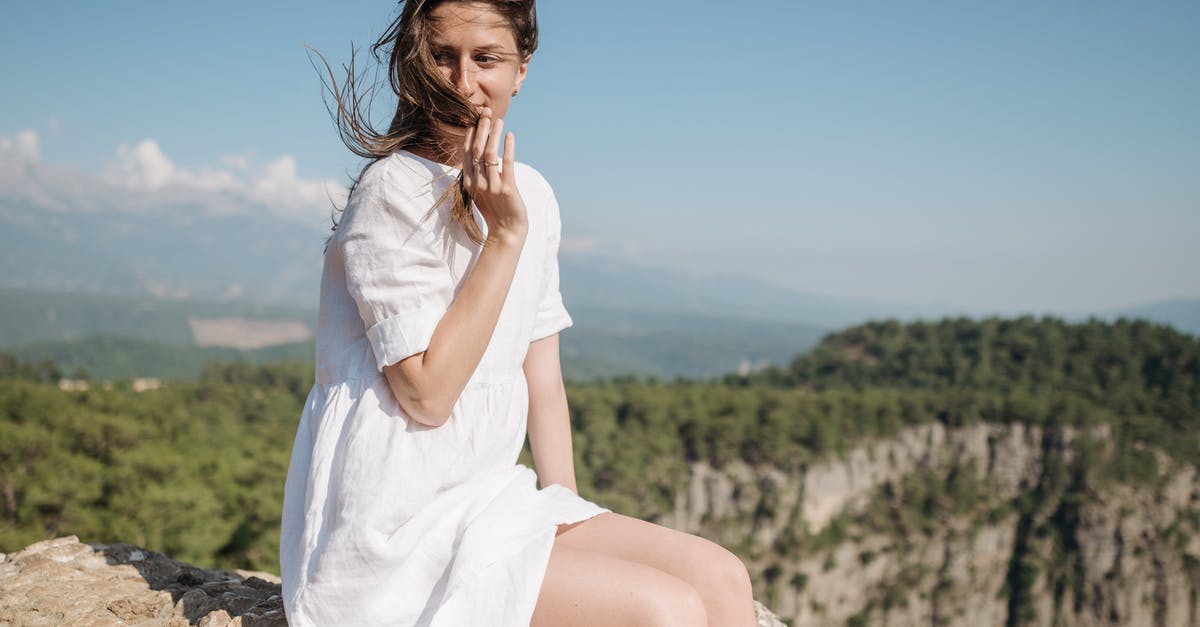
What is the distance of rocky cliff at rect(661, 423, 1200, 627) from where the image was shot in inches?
1597

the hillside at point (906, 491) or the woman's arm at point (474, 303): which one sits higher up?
the woman's arm at point (474, 303)

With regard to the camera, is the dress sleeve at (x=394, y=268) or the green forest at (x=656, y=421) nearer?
the dress sleeve at (x=394, y=268)

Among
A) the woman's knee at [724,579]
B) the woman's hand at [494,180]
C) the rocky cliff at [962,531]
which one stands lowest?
the rocky cliff at [962,531]

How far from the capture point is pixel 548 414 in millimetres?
2551

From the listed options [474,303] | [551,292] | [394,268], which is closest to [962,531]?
[551,292]

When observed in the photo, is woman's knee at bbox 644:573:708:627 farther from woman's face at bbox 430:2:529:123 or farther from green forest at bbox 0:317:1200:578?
green forest at bbox 0:317:1200:578

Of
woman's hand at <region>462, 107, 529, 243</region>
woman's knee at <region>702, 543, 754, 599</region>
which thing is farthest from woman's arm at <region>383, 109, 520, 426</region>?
woman's knee at <region>702, 543, 754, 599</region>

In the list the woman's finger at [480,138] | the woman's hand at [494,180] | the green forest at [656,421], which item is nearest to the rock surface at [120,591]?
the woman's hand at [494,180]

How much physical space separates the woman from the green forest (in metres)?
11.8

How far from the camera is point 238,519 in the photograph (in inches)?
734

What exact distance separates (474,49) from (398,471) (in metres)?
1.17

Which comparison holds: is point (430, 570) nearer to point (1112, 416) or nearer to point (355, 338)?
point (355, 338)

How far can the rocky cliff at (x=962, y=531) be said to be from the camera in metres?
40.6

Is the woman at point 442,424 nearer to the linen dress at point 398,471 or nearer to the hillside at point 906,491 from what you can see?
the linen dress at point 398,471
